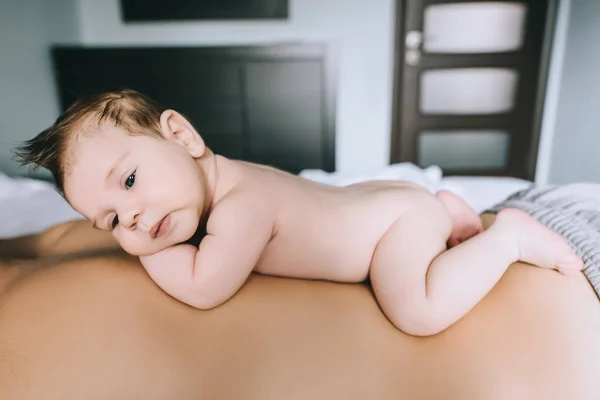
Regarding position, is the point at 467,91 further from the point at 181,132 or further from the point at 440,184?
the point at 181,132

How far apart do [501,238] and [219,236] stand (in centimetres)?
42

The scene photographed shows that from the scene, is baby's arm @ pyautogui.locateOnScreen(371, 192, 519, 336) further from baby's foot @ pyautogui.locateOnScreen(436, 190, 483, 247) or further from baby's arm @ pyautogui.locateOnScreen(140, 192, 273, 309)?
baby's arm @ pyautogui.locateOnScreen(140, 192, 273, 309)

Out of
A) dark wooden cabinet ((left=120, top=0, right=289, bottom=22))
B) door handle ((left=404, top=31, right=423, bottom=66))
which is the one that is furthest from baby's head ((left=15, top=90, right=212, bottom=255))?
door handle ((left=404, top=31, right=423, bottom=66))

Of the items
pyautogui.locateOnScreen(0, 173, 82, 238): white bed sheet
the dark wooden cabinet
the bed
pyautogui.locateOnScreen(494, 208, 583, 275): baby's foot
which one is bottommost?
pyautogui.locateOnScreen(0, 173, 82, 238): white bed sheet

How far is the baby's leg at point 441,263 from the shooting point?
0.60 metres

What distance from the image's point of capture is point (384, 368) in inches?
21.2

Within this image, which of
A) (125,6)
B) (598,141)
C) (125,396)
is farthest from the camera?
(125,6)

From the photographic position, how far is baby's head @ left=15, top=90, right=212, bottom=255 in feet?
1.98

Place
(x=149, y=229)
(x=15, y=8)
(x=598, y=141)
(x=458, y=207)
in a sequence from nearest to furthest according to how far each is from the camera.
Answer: (x=149, y=229), (x=458, y=207), (x=15, y=8), (x=598, y=141)

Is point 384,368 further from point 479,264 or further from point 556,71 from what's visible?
point 556,71

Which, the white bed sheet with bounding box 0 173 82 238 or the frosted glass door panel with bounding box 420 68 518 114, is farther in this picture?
the frosted glass door panel with bounding box 420 68 518 114

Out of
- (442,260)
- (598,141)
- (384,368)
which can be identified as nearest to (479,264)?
(442,260)

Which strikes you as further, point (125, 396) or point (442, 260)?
point (442, 260)

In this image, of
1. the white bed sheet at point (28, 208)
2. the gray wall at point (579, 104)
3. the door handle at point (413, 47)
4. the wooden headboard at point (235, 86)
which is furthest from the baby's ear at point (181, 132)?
the door handle at point (413, 47)
